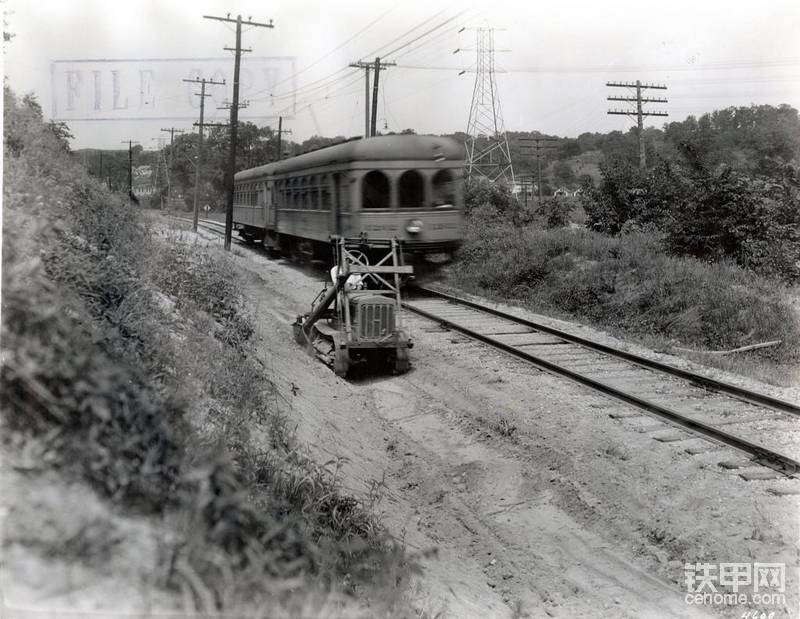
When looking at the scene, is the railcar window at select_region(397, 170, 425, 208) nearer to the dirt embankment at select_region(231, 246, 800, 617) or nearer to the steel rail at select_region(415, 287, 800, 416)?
the steel rail at select_region(415, 287, 800, 416)

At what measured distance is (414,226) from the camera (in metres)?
14.3

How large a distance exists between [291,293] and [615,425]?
9252mm

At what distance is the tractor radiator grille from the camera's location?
8867 millimetres

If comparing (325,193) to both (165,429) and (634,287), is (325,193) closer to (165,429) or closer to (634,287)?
(634,287)

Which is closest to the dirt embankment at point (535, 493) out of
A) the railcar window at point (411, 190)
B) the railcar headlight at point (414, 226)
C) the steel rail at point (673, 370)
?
the steel rail at point (673, 370)

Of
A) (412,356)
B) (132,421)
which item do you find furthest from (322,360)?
(132,421)

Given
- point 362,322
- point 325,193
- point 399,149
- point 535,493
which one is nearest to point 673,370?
point 535,493

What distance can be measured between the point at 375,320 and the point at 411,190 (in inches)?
240

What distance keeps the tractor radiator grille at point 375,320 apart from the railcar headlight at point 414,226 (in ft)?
18.4

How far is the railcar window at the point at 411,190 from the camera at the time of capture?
14.3 meters

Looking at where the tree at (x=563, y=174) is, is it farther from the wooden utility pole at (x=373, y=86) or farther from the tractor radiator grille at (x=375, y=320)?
the tractor radiator grille at (x=375, y=320)

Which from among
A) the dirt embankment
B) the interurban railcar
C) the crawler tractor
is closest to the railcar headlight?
the interurban railcar

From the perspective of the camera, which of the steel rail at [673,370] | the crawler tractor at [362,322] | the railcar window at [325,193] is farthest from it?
the railcar window at [325,193]

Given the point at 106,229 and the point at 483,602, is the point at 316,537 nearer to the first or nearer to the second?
the point at 483,602
